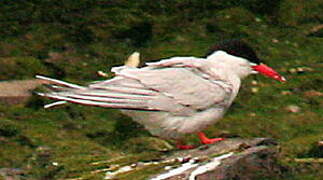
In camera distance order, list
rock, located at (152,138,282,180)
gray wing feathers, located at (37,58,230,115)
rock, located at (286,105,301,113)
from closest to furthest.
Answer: rock, located at (152,138,282,180), gray wing feathers, located at (37,58,230,115), rock, located at (286,105,301,113)

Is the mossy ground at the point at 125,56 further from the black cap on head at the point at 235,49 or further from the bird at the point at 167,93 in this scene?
the black cap on head at the point at 235,49

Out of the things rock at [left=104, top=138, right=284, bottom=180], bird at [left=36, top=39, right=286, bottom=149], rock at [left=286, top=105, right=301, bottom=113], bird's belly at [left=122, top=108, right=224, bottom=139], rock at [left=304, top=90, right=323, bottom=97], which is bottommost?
rock at [left=286, top=105, right=301, bottom=113]

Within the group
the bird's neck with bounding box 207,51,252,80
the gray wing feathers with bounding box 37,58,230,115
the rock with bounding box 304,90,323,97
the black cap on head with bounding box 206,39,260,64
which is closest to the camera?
the gray wing feathers with bounding box 37,58,230,115

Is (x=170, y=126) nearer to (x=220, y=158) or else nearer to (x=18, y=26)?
(x=220, y=158)

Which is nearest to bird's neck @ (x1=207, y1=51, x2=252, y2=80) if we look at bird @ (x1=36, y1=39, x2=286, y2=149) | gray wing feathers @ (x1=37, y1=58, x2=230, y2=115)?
bird @ (x1=36, y1=39, x2=286, y2=149)

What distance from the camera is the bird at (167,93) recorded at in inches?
191

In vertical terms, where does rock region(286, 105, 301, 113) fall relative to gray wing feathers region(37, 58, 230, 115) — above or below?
below

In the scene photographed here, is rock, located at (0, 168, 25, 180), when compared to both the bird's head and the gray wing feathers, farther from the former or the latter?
the bird's head

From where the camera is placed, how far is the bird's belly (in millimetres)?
4961

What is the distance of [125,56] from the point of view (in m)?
7.73

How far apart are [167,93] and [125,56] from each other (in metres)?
2.76

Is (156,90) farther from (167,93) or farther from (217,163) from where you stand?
(217,163)

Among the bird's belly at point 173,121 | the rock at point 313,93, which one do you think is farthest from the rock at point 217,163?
the rock at point 313,93

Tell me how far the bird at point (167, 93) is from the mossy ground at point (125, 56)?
26cm
